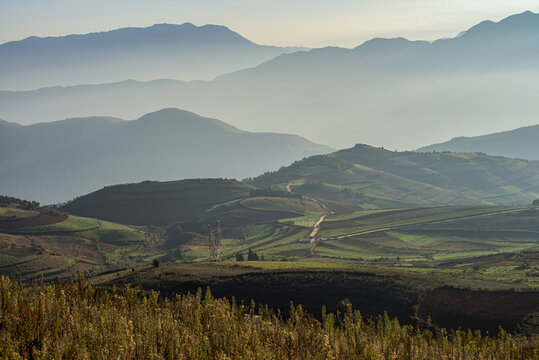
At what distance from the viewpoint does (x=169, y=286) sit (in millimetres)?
77875

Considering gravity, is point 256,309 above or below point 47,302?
below

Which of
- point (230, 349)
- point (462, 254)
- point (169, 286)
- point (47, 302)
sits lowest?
point (462, 254)

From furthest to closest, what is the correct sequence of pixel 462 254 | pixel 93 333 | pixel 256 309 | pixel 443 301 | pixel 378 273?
pixel 462 254
pixel 378 273
pixel 443 301
pixel 256 309
pixel 93 333

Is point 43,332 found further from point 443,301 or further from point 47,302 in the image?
point 443,301

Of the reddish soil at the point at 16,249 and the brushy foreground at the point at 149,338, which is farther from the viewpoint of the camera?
the reddish soil at the point at 16,249

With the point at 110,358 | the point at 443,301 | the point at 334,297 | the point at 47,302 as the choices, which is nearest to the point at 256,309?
the point at 334,297

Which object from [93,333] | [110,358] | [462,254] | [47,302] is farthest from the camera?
[462,254]

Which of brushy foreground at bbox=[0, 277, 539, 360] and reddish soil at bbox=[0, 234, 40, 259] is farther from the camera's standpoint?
reddish soil at bbox=[0, 234, 40, 259]

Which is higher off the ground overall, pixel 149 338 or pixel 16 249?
pixel 149 338

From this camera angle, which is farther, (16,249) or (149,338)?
(16,249)

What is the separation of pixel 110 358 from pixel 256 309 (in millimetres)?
47446

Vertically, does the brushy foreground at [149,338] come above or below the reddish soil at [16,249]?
above

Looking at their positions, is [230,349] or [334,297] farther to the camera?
[334,297]

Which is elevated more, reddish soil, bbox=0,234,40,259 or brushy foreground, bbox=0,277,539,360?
brushy foreground, bbox=0,277,539,360
